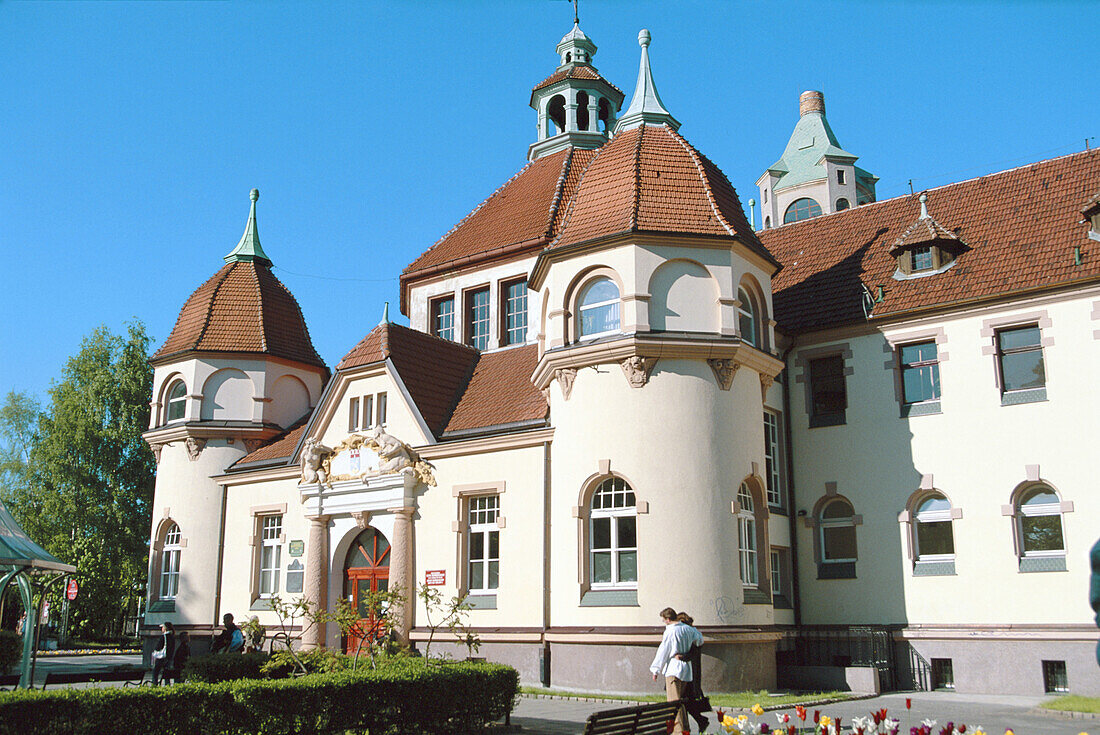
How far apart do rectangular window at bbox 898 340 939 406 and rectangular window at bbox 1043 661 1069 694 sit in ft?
18.6

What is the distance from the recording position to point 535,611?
20.9m

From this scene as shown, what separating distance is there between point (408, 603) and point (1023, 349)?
14335 mm

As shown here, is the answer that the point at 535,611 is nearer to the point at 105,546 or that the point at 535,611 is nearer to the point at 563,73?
the point at 563,73

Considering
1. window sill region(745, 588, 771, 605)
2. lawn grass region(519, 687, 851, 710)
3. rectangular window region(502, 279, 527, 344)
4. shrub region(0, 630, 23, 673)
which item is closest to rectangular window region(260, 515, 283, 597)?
shrub region(0, 630, 23, 673)

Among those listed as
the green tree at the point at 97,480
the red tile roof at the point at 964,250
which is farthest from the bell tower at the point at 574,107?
the green tree at the point at 97,480

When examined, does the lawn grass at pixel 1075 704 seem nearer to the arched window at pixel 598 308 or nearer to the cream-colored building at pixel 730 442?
the cream-colored building at pixel 730 442

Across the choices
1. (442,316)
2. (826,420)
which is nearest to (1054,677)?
(826,420)

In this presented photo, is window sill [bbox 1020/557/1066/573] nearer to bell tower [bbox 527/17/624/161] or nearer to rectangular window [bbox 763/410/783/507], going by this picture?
rectangular window [bbox 763/410/783/507]

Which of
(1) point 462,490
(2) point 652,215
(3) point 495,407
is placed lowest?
(1) point 462,490

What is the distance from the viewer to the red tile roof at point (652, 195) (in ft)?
67.3

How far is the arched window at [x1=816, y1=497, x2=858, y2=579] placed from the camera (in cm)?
2188

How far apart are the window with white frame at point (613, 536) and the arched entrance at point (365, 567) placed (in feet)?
21.5

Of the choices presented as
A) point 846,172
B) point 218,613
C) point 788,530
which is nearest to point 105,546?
point 218,613

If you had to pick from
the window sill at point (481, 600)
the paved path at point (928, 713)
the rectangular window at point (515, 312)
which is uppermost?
the rectangular window at point (515, 312)
